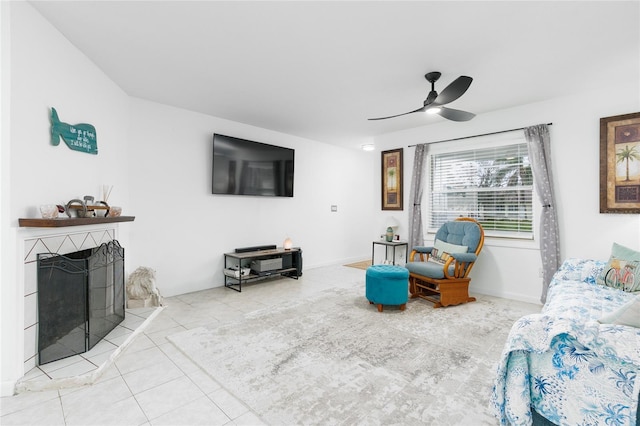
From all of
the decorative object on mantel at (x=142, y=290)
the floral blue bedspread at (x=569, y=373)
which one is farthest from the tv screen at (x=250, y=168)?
the floral blue bedspread at (x=569, y=373)

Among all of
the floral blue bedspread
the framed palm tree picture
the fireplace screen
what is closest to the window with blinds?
the framed palm tree picture

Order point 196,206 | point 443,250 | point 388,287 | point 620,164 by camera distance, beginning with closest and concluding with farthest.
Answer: point 620,164 → point 388,287 → point 443,250 → point 196,206

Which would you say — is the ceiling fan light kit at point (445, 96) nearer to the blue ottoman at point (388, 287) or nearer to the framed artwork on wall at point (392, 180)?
the blue ottoman at point (388, 287)

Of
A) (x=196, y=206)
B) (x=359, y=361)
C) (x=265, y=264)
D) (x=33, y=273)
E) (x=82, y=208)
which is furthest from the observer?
(x=265, y=264)

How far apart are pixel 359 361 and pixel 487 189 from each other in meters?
3.19

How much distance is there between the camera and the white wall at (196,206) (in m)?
3.75

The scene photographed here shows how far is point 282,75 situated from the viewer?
304cm

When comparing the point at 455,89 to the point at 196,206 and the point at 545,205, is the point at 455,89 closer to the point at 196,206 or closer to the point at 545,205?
the point at 545,205

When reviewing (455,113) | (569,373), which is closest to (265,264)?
(455,113)

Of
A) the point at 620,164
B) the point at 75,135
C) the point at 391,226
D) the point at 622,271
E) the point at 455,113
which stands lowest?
the point at 622,271

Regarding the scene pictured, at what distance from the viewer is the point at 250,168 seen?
4.67 m

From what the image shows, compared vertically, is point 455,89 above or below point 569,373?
above

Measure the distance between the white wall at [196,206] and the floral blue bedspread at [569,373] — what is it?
377cm

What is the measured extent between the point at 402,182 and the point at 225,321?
3480 mm
